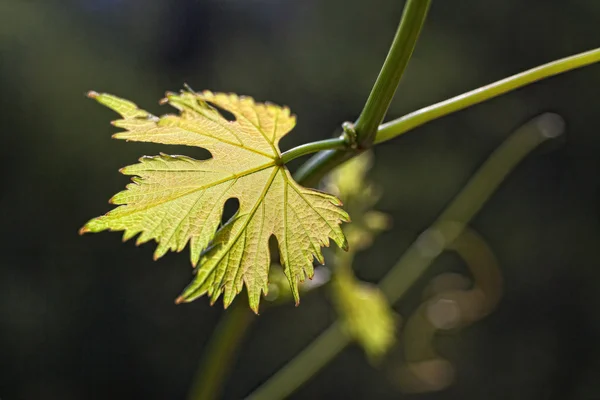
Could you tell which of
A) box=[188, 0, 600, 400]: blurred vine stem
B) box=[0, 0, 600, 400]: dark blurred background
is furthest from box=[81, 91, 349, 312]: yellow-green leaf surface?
box=[0, 0, 600, 400]: dark blurred background

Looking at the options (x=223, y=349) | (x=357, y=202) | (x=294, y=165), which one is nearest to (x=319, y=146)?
(x=223, y=349)

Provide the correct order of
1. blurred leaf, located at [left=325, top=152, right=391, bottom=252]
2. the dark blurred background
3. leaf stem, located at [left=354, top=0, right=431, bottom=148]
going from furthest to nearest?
the dark blurred background
blurred leaf, located at [left=325, top=152, right=391, bottom=252]
leaf stem, located at [left=354, top=0, right=431, bottom=148]

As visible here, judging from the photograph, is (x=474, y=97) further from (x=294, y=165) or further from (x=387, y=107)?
(x=294, y=165)

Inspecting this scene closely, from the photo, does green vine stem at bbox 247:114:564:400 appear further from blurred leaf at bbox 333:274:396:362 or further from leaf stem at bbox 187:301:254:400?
leaf stem at bbox 187:301:254:400

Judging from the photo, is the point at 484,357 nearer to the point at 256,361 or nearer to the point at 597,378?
the point at 597,378

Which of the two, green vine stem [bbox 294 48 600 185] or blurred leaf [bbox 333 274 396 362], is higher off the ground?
green vine stem [bbox 294 48 600 185]

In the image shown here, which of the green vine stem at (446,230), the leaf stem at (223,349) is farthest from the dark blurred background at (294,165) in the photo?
the leaf stem at (223,349)
